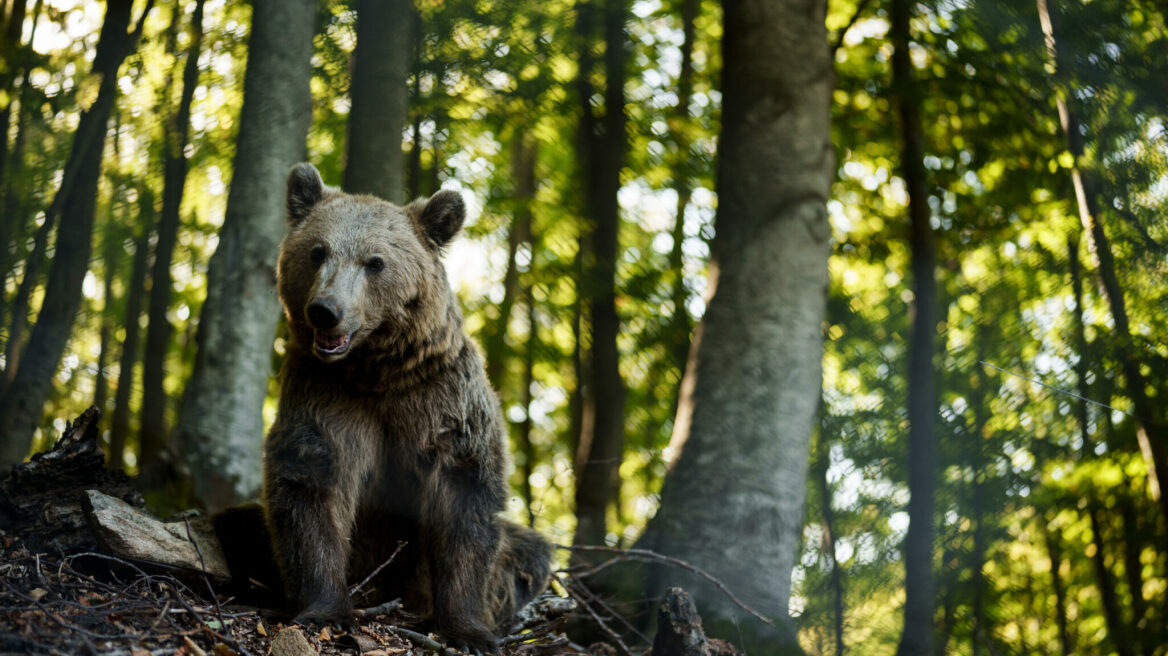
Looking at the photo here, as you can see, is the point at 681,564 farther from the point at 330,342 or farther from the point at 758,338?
the point at 330,342

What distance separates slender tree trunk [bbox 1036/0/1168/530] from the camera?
6.39 metres

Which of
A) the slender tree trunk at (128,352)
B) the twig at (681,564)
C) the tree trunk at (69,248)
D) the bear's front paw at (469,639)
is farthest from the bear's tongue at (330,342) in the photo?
the slender tree trunk at (128,352)

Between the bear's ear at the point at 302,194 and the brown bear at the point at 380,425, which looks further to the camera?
the bear's ear at the point at 302,194

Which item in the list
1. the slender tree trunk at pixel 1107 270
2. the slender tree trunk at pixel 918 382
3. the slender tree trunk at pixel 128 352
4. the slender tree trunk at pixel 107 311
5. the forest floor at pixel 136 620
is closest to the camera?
the forest floor at pixel 136 620

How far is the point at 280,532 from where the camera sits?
14.5ft

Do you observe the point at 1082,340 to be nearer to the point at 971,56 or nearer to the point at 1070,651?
the point at 971,56

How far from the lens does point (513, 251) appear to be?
1507 centimetres

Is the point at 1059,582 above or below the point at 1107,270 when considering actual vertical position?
below

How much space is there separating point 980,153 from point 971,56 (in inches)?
75.1

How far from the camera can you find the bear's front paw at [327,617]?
416cm

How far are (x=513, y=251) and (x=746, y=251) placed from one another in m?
8.69

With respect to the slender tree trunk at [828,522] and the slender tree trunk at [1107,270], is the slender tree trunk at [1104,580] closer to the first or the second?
the slender tree trunk at [1107,270]

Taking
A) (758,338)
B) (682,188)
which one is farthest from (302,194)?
(682,188)

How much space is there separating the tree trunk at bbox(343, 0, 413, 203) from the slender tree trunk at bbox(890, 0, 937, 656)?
4.79m
